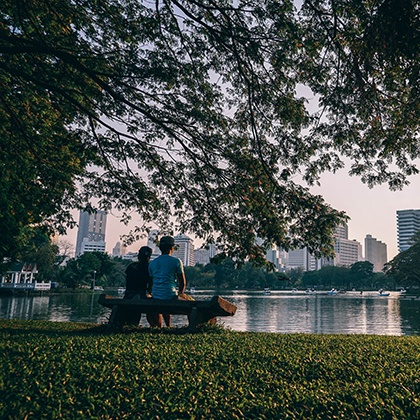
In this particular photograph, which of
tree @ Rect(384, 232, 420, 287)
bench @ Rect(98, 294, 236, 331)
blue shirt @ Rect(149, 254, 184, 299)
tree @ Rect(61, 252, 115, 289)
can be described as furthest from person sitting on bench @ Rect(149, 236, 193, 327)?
tree @ Rect(384, 232, 420, 287)

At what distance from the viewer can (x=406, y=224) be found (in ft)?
547

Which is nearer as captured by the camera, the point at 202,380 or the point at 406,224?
the point at 202,380

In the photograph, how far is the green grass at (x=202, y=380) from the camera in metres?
2.67

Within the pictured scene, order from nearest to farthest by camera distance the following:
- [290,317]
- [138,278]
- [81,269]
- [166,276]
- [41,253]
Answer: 1. [166,276]
2. [138,278]
3. [290,317]
4. [41,253]
5. [81,269]

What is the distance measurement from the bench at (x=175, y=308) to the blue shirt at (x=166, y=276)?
0.80 feet

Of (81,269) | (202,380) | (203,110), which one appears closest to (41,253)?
(81,269)

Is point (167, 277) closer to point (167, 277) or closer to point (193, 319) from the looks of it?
point (167, 277)

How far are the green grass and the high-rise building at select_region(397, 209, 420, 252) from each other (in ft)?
589

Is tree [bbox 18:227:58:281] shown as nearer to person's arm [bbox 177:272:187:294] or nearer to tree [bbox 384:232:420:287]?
person's arm [bbox 177:272:187:294]

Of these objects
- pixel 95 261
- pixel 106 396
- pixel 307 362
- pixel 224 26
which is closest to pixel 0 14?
pixel 224 26

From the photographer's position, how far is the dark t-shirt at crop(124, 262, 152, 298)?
22.2 feet

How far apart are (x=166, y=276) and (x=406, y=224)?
603ft

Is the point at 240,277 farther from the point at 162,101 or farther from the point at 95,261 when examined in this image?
the point at 162,101

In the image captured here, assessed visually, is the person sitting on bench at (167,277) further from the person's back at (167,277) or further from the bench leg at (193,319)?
the bench leg at (193,319)
